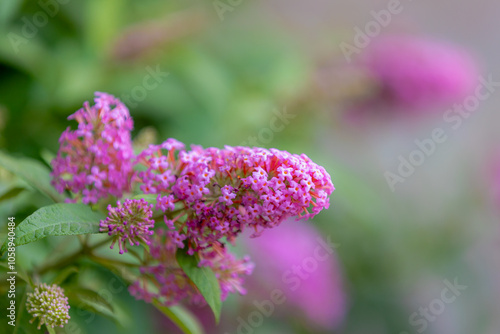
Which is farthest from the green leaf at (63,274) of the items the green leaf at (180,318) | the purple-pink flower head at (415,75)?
the purple-pink flower head at (415,75)

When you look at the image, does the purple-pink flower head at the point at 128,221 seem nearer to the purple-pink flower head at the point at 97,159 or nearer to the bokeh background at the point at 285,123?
the purple-pink flower head at the point at 97,159

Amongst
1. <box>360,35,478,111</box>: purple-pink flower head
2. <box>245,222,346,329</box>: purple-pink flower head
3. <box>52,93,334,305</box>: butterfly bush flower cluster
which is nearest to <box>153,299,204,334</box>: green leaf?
<box>52,93,334,305</box>: butterfly bush flower cluster

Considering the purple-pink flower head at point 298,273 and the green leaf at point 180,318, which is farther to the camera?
the purple-pink flower head at point 298,273

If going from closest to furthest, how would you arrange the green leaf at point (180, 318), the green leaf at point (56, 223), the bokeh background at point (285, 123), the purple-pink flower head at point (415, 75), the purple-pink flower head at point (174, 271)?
the green leaf at point (56, 223) → the purple-pink flower head at point (174, 271) → the green leaf at point (180, 318) → the bokeh background at point (285, 123) → the purple-pink flower head at point (415, 75)

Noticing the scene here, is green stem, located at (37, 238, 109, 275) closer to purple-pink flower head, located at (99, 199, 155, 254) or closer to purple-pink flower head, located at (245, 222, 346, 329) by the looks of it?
purple-pink flower head, located at (99, 199, 155, 254)

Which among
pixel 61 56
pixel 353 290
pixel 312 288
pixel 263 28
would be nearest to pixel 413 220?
pixel 353 290

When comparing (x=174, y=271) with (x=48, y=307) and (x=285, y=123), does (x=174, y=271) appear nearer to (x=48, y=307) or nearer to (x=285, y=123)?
(x=48, y=307)

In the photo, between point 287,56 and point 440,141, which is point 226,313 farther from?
point 440,141

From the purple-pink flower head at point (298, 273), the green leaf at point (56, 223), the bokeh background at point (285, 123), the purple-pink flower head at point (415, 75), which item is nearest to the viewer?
the green leaf at point (56, 223)
